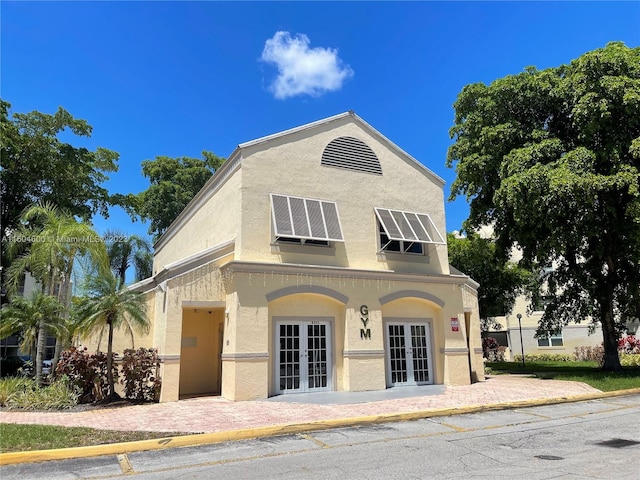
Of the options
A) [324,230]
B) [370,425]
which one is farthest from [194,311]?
[370,425]

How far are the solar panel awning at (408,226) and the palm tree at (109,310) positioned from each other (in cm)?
838

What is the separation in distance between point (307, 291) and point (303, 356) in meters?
2.03

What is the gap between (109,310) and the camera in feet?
41.2

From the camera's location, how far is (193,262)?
14125 millimetres

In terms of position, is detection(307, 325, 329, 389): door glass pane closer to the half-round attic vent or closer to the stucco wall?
the stucco wall

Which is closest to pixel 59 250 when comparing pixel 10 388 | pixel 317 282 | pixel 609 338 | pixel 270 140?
pixel 10 388

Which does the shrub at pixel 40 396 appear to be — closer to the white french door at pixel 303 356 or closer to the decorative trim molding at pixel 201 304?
the decorative trim molding at pixel 201 304

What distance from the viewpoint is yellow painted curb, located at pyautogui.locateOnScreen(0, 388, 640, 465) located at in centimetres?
727

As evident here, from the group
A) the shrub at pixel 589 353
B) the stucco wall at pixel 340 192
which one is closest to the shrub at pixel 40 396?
the stucco wall at pixel 340 192

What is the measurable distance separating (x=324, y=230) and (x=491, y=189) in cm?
843

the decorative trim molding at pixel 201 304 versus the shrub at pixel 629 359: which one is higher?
the decorative trim molding at pixel 201 304

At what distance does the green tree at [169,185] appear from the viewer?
36438mm

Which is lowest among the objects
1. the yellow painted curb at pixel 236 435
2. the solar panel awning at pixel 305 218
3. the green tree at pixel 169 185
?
the yellow painted curb at pixel 236 435

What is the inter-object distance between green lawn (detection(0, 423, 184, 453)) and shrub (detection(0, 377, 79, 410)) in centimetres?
275
